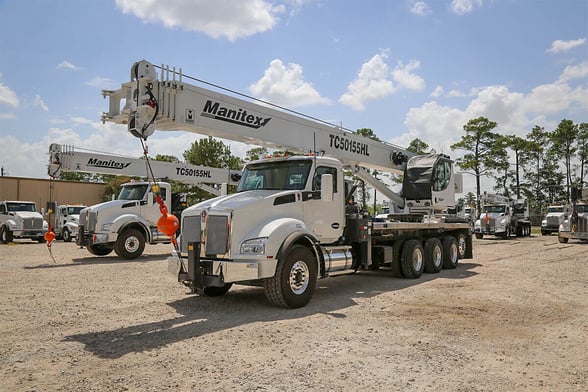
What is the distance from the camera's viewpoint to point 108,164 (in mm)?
19016

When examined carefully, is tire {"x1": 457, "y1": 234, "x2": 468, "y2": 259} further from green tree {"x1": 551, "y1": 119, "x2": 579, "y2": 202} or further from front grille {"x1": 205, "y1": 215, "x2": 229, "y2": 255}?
green tree {"x1": 551, "y1": 119, "x2": 579, "y2": 202}

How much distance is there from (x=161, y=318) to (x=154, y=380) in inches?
109

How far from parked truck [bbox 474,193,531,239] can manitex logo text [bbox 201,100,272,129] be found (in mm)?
A: 24663

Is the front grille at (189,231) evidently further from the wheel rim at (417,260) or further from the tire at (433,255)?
the tire at (433,255)

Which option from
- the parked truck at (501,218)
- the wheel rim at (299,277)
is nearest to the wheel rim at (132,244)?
the wheel rim at (299,277)

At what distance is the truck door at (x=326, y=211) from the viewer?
8.55 meters

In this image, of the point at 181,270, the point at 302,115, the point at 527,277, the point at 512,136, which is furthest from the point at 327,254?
the point at 512,136

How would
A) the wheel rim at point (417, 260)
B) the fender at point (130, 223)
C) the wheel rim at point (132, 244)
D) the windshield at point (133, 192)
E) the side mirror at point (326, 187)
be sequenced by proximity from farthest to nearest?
the windshield at point (133, 192), the wheel rim at point (132, 244), the fender at point (130, 223), the wheel rim at point (417, 260), the side mirror at point (326, 187)

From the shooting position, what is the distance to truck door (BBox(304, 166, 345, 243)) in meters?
8.55

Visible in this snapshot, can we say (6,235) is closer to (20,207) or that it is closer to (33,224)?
(33,224)

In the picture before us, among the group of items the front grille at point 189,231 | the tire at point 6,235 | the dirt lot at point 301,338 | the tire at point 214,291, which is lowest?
the dirt lot at point 301,338

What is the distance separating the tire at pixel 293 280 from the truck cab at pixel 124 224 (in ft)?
28.6

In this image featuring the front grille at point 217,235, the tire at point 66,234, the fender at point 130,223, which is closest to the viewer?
the front grille at point 217,235

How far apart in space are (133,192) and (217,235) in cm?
1058
